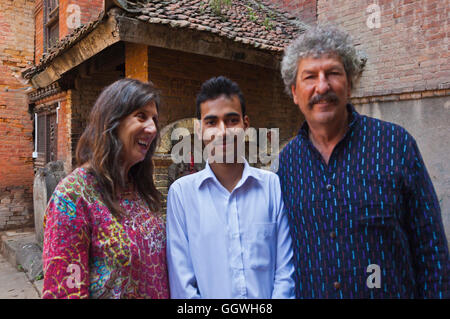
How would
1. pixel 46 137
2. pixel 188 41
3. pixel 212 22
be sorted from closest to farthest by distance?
1. pixel 188 41
2. pixel 212 22
3. pixel 46 137

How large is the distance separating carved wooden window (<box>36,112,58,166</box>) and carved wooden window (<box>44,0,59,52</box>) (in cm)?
195

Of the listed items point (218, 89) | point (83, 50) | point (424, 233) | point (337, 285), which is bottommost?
point (337, 285)

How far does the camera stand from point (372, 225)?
1.41 meters

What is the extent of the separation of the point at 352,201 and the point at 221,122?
2.57 feet

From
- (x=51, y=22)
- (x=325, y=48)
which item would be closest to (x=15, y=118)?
(x=51, y=22)

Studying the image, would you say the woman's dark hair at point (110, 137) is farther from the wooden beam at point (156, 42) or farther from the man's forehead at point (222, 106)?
the wooden beam at point (156, 42)

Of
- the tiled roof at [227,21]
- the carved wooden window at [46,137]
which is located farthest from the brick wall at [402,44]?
the carved wooden window at [46,137]

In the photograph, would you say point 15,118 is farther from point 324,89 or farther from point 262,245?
point 324,89

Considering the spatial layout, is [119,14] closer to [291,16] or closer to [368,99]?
[368,99]

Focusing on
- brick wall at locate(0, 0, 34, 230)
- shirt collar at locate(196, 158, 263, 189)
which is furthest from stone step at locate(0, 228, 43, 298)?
shirt collar at locate(196, 158, 263, 189)

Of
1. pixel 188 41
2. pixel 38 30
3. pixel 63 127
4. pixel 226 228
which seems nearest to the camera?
pixel 226 228

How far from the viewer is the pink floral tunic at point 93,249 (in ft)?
4.23

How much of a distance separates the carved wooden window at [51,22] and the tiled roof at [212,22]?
6.66ft
